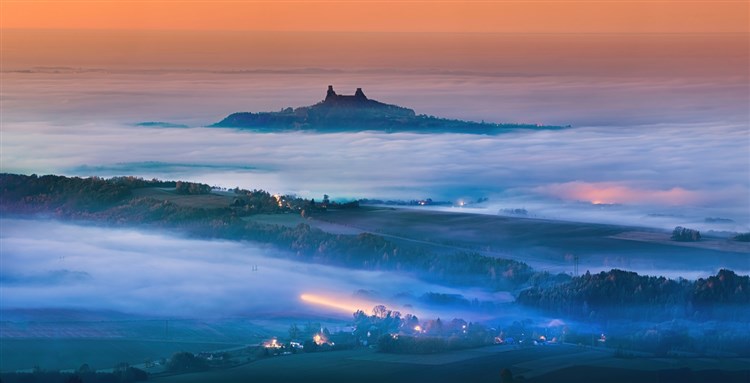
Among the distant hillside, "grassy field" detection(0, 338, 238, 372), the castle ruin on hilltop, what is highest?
the castle ruin on hilltop

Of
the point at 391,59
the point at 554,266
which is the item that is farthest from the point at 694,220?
the point at 391,59

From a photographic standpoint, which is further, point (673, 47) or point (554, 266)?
point (673, 47)

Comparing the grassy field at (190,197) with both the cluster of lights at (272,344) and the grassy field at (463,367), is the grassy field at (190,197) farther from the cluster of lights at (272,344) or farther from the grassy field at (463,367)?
the grassy field at (463,367)

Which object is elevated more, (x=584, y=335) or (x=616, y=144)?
(x=616, y=144)

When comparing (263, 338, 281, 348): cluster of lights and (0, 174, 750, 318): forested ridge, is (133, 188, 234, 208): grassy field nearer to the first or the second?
(0, 174, 750, 318): forested ridge

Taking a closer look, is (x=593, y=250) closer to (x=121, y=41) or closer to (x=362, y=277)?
(x=362, y=277)

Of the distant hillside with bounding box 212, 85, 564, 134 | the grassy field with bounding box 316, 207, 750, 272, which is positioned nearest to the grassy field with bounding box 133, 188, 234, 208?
the grassy field with bounding box 316, 207, 750, 272

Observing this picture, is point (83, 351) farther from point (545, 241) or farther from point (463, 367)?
point (545, 241)
